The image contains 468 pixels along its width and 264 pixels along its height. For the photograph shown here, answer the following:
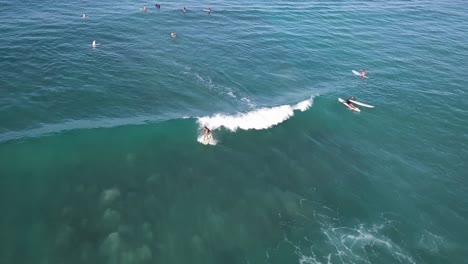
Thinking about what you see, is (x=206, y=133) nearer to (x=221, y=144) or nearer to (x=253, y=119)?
(x=221, y=144)

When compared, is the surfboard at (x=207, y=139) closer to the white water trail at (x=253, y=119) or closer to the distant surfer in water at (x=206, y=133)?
the distant surfer in water at (x=206, y=133)

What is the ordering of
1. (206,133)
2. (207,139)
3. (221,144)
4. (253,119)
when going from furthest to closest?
1. (253,119)
2. (221,144)
3. (207,139)
4. (206,133)

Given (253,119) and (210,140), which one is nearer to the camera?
(210,140)

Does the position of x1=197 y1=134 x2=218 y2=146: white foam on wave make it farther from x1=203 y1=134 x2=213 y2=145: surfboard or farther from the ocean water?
the ocean water

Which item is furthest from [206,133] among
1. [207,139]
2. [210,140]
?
[210,140]

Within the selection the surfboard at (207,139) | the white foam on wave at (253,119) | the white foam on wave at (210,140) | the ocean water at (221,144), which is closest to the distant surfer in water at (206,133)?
the surfboard at (207,139)

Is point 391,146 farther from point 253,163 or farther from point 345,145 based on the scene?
point 253,163
